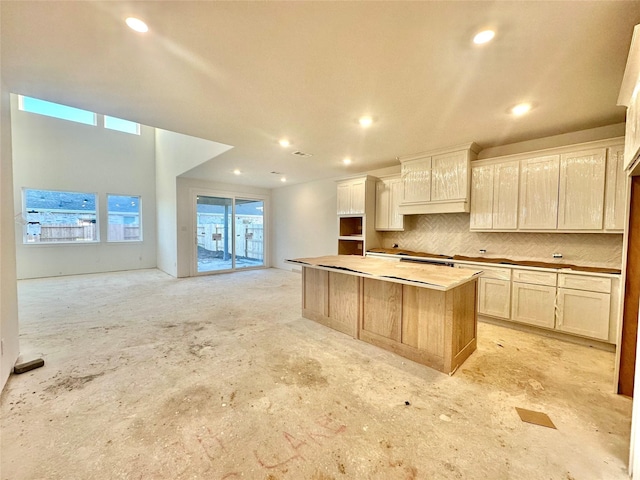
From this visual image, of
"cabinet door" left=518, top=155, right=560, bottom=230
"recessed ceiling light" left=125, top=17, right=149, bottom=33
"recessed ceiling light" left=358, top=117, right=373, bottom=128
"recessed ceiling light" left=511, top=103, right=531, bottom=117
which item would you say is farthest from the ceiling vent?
"cabinet door" left=518, top=155, right=560, bottom=230

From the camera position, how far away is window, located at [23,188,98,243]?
6.17 m

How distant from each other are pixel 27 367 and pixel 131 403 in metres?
1.28

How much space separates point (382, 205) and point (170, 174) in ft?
17.6

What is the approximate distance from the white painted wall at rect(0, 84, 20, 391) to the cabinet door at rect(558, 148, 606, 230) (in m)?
5.59

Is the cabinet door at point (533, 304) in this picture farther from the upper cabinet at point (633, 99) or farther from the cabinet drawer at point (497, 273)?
the upper cabinet at point (633, 99)

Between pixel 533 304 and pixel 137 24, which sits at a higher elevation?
pixel 137 24

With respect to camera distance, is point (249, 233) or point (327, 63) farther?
point (249, 233)

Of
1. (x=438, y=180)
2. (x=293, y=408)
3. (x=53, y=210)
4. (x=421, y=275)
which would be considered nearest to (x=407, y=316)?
(x=421, y=275)

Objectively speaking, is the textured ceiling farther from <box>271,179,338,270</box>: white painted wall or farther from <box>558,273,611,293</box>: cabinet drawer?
<box>271,179,338,270</box>: white painted wall

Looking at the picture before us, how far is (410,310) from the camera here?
256 centimetres

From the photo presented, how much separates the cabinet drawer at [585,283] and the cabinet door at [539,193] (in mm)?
641

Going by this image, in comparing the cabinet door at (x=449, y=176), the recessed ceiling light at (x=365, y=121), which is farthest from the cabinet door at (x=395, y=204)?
the recessed ceiling light at (x=365, y=121)

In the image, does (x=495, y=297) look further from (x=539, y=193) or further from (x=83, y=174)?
(x=83, y=174)

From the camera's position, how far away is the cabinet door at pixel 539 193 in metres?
3.14
